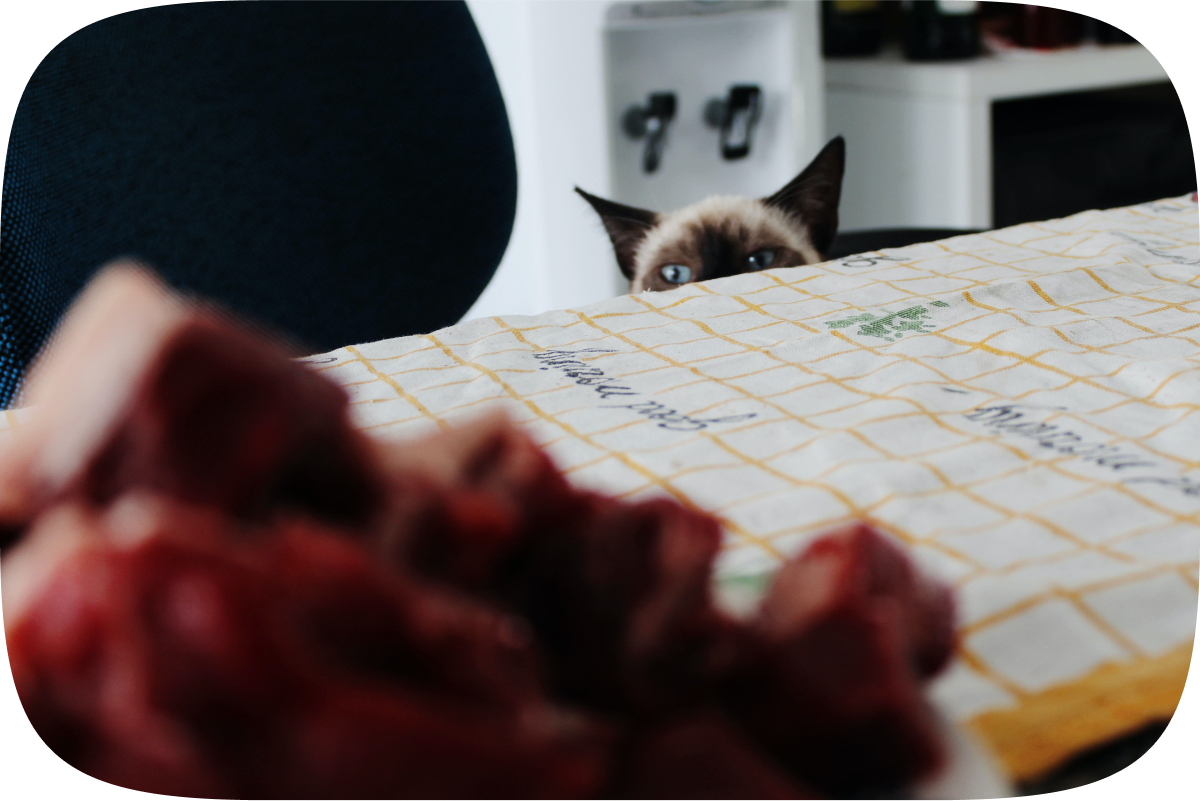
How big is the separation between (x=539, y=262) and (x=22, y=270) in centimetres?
105

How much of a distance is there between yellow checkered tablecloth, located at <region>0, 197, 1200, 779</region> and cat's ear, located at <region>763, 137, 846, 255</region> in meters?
0.35

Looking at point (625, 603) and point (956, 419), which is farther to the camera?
point (956, 419)

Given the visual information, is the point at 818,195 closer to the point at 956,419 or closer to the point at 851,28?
the point at 956,419

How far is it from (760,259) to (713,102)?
95 cm

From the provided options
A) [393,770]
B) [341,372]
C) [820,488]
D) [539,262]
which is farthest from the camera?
[539,262]

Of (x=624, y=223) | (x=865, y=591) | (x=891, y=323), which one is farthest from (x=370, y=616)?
(x=624, y=223)

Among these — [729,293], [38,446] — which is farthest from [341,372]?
[38,446]

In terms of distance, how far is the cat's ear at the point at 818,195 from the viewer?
1208 millimetres

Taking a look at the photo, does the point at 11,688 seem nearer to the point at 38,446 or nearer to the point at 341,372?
the point at 38,446

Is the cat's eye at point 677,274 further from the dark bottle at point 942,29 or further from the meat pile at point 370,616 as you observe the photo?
the dark bottle at point 942,29

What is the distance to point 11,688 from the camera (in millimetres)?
223

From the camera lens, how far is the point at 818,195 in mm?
1225

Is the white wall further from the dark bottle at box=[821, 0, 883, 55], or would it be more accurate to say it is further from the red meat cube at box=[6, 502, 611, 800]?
the red meat cube at box=[6, 502, 611, 800]

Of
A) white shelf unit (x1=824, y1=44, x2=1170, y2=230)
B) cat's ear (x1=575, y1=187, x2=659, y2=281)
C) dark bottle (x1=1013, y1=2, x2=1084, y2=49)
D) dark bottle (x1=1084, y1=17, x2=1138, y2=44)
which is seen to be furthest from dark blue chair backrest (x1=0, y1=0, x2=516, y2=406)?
dark bottle (x1=1084, y1=17, x2=1138, y2=44)
